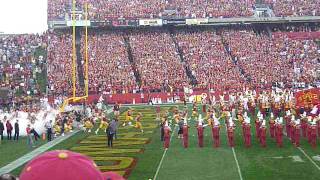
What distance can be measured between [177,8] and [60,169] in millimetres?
51351

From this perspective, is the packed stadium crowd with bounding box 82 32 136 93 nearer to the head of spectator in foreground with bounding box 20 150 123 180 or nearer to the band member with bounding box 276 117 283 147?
the band member with bounding box 276 117 283 147

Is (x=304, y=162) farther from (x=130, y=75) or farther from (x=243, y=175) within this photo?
(x=130, y=75)

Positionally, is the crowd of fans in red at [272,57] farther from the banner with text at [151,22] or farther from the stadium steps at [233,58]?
the banner with text at [151,22]

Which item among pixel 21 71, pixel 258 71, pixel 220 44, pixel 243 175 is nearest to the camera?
pixel 243 175

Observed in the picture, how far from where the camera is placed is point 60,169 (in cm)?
195

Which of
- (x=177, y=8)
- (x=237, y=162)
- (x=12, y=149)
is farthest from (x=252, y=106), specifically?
(x=177, y=8)

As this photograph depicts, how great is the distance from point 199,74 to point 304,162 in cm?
2894

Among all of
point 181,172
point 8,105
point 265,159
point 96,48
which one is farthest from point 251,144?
point 96,48

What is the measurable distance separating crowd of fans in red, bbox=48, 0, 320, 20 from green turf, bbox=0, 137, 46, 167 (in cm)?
3048

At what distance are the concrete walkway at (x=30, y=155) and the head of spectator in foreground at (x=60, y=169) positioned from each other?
40.2 ft

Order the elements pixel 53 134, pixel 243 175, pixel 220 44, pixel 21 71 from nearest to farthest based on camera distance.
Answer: pixel 243 175 < pixel 53 134 < pixel 21 71 < pixel 220 44

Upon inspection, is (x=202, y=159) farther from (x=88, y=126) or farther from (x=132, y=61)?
(x=132, y=61)

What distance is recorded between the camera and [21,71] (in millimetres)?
40812

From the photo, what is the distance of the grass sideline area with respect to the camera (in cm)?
1304
